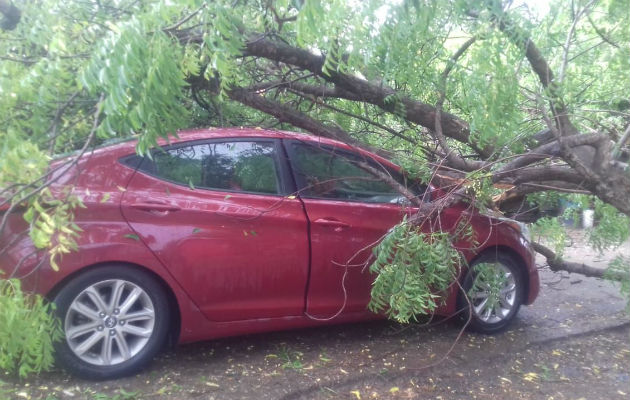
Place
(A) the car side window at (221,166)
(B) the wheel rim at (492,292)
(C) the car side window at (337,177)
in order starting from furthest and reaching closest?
(B) the wheel rim at (492,292) → (C) the car side window at (337,177) → (A) the car side window at (221,166)

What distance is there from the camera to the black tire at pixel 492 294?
437 cm

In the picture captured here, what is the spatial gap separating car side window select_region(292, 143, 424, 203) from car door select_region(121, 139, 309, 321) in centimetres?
16

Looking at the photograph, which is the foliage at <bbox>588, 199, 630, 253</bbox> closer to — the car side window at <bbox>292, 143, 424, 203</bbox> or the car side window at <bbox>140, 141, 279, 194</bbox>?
the car side window at <bbox>292, 143, 424, 203</bbox>

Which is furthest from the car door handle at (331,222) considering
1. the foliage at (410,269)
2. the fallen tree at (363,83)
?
the fallen tree at (363,83)

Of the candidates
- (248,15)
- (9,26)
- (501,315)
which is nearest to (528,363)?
(501,315)

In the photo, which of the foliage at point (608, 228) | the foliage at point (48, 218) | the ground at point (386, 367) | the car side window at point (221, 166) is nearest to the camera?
the foliage at point (48, 218)

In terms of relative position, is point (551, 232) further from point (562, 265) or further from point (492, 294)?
point (492, 294)

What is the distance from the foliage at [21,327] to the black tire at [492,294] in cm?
292

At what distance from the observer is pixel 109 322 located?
11.5 feet

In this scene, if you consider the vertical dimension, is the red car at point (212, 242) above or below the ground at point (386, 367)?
above

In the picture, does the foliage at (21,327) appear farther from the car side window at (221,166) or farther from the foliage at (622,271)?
the foliage at (622,271)

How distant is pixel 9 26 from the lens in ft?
11.7

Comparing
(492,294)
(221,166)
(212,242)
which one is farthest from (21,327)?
(492,294)

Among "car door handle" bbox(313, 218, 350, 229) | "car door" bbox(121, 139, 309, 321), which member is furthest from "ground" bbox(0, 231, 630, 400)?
"car door handle" bbox(313, 218, 350, 229)
